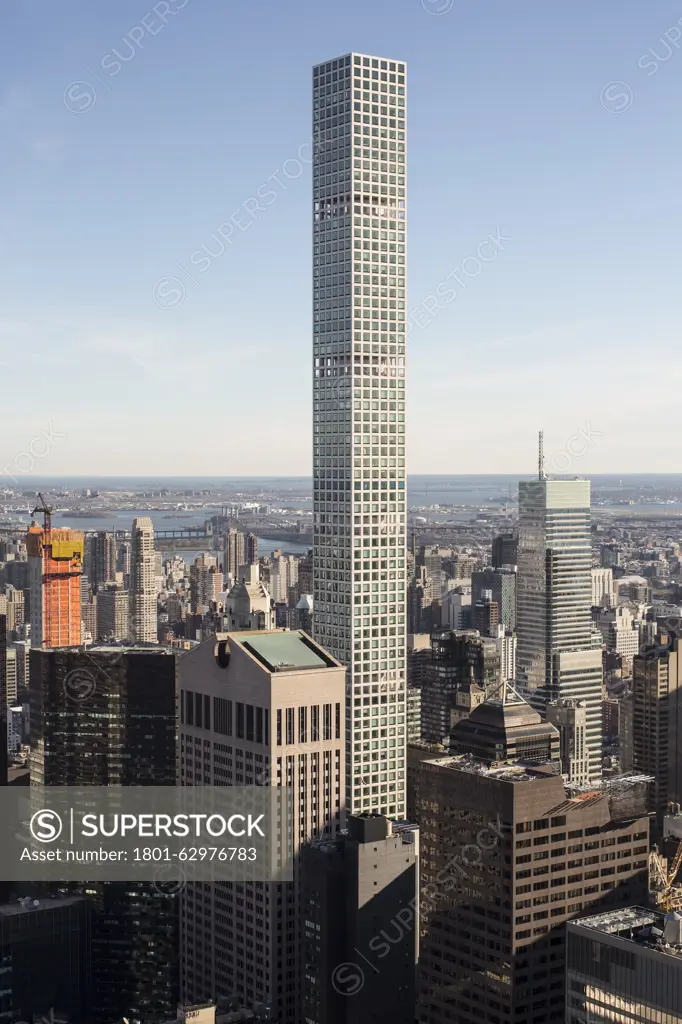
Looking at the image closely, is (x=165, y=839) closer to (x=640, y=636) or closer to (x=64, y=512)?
(x=640, y=636)

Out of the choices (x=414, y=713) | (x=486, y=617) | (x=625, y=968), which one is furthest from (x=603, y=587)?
(x=625, y=968)

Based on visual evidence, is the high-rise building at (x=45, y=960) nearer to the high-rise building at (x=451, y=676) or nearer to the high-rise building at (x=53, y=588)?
the high-rise building at (x=451, y=676)

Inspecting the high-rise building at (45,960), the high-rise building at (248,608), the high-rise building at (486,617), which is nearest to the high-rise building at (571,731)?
the high-rise building at (486,617)

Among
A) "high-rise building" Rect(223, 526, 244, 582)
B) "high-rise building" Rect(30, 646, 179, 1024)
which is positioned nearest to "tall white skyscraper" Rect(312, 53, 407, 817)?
"high-rise building" Rect(30, 646, 179, 1024)

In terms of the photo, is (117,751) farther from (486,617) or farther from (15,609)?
(486,617)

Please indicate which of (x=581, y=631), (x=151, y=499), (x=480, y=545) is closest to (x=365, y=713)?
(x=581, y=631)

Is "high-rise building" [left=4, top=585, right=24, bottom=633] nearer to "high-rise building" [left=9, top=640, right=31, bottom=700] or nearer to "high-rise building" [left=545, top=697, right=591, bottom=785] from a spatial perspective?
"high-rise building" [left=9, top=640, right=31, bottom=700]

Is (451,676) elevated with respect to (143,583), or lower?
lower
